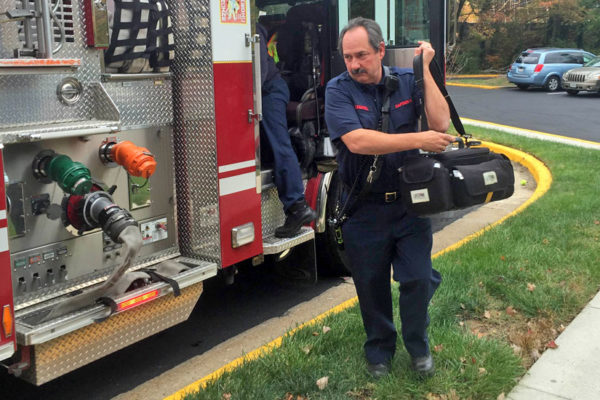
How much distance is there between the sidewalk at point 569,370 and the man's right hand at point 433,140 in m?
1.34

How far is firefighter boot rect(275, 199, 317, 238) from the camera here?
192 inches

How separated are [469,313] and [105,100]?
2627 mm

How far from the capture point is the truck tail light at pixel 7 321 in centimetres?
307

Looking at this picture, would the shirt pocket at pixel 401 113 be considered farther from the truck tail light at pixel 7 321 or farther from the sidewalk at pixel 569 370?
the truck tail light at pixel 7 321

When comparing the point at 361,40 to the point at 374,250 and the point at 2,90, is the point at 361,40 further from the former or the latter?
the point at 2,90

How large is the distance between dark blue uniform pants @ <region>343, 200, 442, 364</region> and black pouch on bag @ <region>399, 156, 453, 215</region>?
0.61 feet

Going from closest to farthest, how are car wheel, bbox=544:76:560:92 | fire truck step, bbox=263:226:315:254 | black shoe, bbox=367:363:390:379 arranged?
1. black shoe, bbox=367:363:390:379
2. fire truck step, bbox=263:226:315:254
3. car wheel, bbox=544:76:560:92

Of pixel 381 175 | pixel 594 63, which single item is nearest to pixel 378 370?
pixel 381 175

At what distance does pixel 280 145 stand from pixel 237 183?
0.64 meters

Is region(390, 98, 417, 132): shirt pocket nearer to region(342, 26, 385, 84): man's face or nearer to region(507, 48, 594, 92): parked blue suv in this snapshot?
region(342, 26, 385, 84): man's face

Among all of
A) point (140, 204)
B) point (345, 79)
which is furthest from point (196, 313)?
point (345, 79)

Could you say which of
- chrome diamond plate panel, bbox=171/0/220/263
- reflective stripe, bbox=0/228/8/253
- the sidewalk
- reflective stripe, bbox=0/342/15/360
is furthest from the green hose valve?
the sidewalk

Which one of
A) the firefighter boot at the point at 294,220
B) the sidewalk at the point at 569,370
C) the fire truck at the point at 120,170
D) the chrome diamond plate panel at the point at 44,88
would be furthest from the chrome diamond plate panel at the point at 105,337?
the sidewalk at the point at 569,370

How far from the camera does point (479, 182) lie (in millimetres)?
3393
